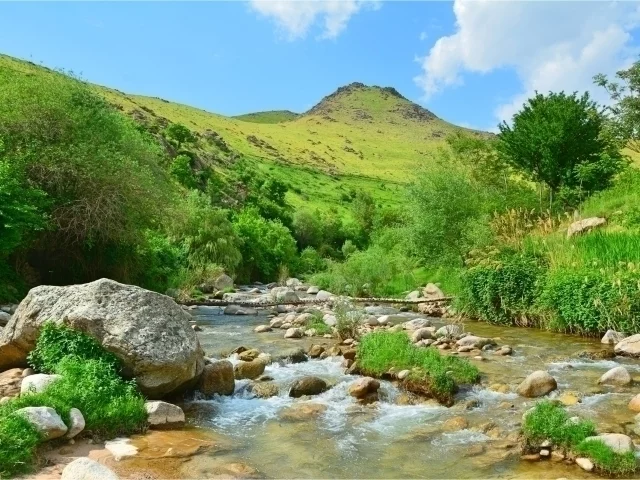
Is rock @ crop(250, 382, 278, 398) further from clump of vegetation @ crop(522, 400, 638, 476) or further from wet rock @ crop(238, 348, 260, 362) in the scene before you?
clump of vegetation @ crop(522, 400, 638, 476)

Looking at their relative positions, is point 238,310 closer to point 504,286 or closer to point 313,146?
point 504,286

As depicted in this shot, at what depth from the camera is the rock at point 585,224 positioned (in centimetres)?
2363

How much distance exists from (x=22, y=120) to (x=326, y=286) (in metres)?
18.9

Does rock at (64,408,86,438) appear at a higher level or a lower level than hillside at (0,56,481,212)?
lower

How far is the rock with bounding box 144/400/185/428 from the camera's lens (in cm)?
862

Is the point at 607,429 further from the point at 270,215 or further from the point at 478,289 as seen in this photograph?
the point at 270,215

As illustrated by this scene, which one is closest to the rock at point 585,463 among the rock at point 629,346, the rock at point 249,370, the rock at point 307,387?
the rock at point 307,387

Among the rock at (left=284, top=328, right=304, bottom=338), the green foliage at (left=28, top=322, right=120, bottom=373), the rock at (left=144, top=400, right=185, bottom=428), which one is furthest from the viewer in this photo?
the rock at (left=284, top=328, right=304, bottom=338)

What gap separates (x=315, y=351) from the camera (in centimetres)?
1427

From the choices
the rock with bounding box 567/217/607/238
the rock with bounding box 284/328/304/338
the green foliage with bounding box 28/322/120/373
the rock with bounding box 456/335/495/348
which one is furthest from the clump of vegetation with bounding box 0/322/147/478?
the rock with bounding box 567/217/607/238

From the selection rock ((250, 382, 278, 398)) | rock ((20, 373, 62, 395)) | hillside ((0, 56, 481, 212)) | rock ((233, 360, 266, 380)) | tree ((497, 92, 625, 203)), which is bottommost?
rock ((250, 382, 278, 398))

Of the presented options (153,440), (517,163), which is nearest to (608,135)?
(517,163)

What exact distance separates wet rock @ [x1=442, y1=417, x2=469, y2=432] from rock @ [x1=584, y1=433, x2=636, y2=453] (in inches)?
77.6

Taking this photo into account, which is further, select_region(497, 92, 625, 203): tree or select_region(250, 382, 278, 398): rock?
select_region(497, 92, 625, 203): tree
